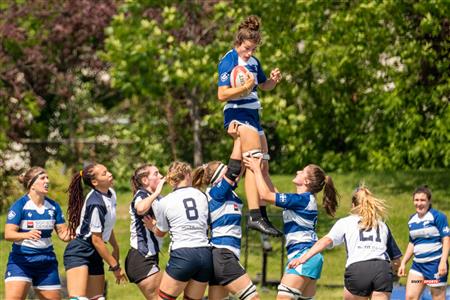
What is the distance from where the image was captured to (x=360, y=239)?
12.9 meters

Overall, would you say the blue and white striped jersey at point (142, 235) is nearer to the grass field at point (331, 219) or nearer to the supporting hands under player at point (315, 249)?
the supporting hands under player at point (315, 249)

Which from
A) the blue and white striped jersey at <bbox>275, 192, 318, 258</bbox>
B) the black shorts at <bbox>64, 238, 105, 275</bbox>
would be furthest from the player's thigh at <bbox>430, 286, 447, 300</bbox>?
the black shorts at <bbox>64, 238, 105, 275</bbox>

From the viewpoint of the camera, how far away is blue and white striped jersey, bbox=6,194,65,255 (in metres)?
13.6

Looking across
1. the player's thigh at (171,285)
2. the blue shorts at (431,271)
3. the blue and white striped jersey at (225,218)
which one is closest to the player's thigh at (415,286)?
the blue shorts at (431,271)

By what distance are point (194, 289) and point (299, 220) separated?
134 centimetres

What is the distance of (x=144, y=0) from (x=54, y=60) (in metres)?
6.88

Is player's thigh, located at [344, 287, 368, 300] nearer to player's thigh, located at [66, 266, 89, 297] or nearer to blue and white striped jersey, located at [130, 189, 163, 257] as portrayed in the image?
blue and white striped jersey, located at [130, 189, 163, 257]

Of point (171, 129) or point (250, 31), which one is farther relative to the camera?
point (171, 129)

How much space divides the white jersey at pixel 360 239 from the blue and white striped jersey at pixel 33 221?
3.17 meters

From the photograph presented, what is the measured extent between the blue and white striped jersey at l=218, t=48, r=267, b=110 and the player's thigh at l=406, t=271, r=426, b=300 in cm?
383

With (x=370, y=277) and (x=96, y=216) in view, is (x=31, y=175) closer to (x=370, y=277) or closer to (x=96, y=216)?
(x=96, y=216)

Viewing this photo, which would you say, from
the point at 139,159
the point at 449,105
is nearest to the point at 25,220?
the point at 449,105

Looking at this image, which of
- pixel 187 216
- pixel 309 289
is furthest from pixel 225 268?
pixel 309 289

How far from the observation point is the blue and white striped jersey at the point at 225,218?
12844 mm
